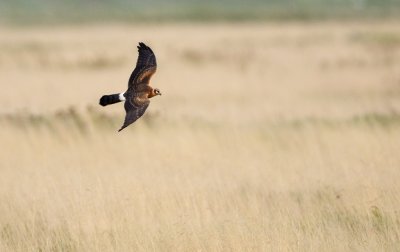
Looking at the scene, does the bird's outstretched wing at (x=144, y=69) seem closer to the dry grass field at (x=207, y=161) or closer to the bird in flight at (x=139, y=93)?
the bird in flight at (x=139, y=93)

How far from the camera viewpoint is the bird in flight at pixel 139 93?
935 cm

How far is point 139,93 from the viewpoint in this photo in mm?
9539

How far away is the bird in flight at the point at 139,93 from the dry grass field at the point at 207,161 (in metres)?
0.93

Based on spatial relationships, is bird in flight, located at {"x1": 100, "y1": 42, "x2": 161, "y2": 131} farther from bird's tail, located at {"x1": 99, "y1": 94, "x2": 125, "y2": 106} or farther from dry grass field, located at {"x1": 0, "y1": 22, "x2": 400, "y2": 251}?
dry grass field, located at {"x1": 0, "y1": 22, "x2": 400, "y2": 251}

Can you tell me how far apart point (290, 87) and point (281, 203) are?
11.2 metres

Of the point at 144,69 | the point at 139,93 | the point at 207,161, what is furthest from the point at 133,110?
the point at 207,161

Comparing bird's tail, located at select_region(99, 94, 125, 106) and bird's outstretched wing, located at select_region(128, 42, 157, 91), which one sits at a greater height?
bird's outstretched wing, located at select_region(128, 42, 157, 91)

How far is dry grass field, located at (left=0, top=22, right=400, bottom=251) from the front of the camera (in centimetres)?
901

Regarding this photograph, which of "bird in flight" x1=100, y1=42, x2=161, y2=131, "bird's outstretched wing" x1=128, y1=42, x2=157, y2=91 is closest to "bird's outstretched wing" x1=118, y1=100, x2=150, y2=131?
"bird in flight" x1=100, y1=42, x2=161, y2=131

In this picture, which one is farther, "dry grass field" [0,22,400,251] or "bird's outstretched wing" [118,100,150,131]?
"bird's outstretched wing" [118,100,150,131]

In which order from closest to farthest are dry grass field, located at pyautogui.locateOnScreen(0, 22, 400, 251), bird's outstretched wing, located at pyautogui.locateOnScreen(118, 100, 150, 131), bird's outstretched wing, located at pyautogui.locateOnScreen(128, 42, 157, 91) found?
1. dry grass field, located at pyautogui.locateOnScreen(0, 22, 400, 251)
2. bird's outstretched wing, located at pyautogui.locateOnScreen(118, 100, 150, 131)
3. bird's outstretched wing, located at pyautogui.locateOnScreen(128, 42, 157, 91)

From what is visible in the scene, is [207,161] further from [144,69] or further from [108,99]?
[108,99]

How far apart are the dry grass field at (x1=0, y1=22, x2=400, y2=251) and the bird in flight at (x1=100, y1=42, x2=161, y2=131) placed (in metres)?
0.93

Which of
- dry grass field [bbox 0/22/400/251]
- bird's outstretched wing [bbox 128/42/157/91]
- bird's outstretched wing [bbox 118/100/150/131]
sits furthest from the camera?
bird's outstretched wing [bbox 128/42/157/91]
